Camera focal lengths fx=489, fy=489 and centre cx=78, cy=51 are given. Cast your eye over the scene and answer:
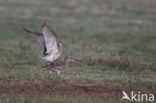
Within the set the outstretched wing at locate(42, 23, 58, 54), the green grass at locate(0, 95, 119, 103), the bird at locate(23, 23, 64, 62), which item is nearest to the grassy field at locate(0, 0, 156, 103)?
the green grass at locate(0, 95, 119, 103)

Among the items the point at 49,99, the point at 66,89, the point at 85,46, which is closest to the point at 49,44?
the point at 66,89

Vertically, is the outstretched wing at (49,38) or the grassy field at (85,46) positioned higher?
the outstretched wing at (49,38)

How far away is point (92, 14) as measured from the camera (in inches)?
1145

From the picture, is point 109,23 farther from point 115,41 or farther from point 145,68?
point 145,68

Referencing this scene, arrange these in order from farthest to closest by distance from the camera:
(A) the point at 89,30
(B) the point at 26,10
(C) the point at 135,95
→ 1. (B) the point at 26,10
2. (A) the point at 89,30
3. (C) the point at 135,95

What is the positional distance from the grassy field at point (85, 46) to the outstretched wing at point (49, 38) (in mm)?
716

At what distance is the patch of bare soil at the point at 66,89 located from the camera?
35.3 ft

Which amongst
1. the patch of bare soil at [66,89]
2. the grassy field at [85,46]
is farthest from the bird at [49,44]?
Result: the patch of bare soil at [66,89]

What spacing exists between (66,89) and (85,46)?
7484mm

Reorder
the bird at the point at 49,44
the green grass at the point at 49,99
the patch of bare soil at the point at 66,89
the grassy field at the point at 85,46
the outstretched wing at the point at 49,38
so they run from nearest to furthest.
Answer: the green grass at the point at 49,99
the patch of bare soil at the point at 66,89
the outstretched wing at the point at 49,38
the bird at the point at 49,44
the grassy field at the point at 85,46

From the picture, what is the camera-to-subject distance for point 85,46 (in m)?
18.5

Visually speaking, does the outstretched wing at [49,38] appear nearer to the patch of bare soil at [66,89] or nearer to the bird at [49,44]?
the bird at [49,44]

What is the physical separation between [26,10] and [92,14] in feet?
12.8

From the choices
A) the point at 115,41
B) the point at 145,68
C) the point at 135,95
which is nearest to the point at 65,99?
the point at 135,95
